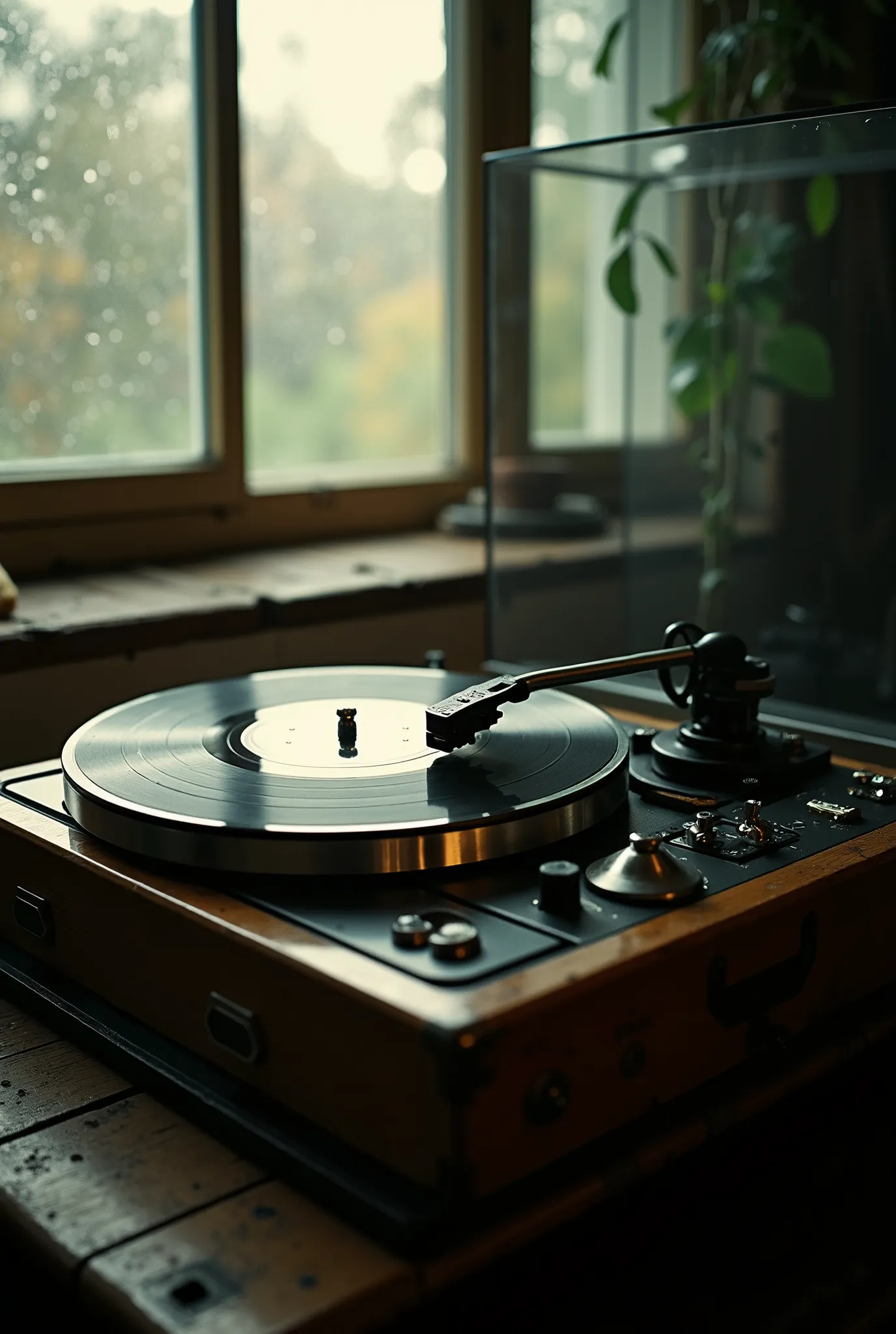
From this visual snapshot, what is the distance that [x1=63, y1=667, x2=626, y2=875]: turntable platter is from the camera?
74 centimetres

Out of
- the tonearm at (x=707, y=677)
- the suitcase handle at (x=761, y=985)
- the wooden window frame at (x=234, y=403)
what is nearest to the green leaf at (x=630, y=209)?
the wooden window frame at (x=234, y=403)

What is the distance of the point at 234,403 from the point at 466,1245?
4.95ft

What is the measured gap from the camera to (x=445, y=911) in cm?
70

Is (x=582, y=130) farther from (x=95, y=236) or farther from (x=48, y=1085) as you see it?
(x=48, y=1085)

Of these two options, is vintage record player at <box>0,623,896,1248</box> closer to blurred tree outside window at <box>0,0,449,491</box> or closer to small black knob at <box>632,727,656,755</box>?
small black knob at <box>632,727,656,755</box>

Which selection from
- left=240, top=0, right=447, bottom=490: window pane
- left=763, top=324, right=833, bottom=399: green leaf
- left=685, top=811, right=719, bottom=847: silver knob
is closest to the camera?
left=685, top=811, right=719, bottom=847: silver knob

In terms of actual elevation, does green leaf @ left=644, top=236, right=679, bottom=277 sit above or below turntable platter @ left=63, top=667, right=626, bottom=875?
above

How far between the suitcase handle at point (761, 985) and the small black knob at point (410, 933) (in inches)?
6.2

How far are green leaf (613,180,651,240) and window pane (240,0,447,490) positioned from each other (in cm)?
59

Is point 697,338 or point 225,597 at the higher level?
point 697,338

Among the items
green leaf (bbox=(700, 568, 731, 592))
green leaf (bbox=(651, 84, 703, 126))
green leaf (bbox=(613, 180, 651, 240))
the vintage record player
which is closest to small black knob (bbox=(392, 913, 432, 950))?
the vintage record player

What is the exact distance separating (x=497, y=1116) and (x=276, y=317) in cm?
167

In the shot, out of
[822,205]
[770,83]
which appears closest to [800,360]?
[822,205]

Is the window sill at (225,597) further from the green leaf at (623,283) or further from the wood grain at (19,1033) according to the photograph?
the wood grain at (19,1033)
